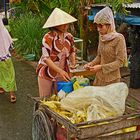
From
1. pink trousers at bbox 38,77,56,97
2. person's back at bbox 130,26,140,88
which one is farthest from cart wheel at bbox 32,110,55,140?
person's back at bbox 130,26,140,88

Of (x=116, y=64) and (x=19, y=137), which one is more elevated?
(x=116, y=64)

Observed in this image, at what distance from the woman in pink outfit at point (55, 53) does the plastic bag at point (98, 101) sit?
566 mm

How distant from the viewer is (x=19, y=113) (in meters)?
6.04

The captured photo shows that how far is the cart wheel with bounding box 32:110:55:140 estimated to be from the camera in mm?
3889

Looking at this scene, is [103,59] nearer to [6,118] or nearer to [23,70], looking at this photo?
[6,118]

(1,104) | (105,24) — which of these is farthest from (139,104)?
(1,104)

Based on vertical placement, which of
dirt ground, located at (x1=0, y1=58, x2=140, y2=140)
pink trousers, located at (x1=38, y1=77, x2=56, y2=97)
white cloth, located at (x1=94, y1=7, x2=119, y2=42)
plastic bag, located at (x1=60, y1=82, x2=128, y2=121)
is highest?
white cloth, located at (x1=94, y1=7, x2=119, y2=42)

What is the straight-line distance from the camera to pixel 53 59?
4.59 meters

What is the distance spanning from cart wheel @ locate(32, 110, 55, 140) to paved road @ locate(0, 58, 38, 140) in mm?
893

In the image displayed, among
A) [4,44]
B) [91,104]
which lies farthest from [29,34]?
[91,104]

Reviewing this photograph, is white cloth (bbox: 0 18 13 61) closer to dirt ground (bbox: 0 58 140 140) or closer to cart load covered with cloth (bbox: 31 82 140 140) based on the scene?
dirt ground (bbox: 0 58 140 140)

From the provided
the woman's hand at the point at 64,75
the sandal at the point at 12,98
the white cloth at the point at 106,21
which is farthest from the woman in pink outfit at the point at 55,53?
the sandal at the point at 12,98

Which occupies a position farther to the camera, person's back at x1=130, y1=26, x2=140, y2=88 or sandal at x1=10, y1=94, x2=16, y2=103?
person's back at x1=130, y1=26, x2=140, y2=88

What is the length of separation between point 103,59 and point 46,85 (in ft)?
2.54
